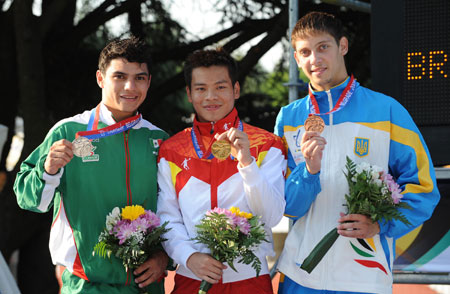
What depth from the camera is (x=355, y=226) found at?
278 centimetres

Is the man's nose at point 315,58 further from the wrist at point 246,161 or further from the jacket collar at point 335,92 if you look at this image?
the wrist at point 246,161

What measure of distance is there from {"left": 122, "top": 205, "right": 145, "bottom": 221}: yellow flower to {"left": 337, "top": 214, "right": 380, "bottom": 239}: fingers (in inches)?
37.1

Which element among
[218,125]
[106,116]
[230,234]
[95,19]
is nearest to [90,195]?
[106,116]

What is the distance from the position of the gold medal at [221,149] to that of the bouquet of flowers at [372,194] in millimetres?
558

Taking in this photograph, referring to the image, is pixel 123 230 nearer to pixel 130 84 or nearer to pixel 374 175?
pixel 130 84

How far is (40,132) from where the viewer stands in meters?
6.15

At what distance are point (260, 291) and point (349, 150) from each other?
2.68ft

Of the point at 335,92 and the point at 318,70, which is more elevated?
the point at 318,70

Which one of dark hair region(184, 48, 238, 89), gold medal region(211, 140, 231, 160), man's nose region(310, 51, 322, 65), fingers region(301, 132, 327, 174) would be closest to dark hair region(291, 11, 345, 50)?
man's nose region(310, 51, 322, 65)

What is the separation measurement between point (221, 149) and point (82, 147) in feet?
2.23

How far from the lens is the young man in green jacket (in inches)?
119

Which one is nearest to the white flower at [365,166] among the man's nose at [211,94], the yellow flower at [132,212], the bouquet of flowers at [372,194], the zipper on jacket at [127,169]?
the bouquet of flowers at [372,194]

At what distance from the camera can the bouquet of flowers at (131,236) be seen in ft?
9.32

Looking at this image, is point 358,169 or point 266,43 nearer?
point 358,169
